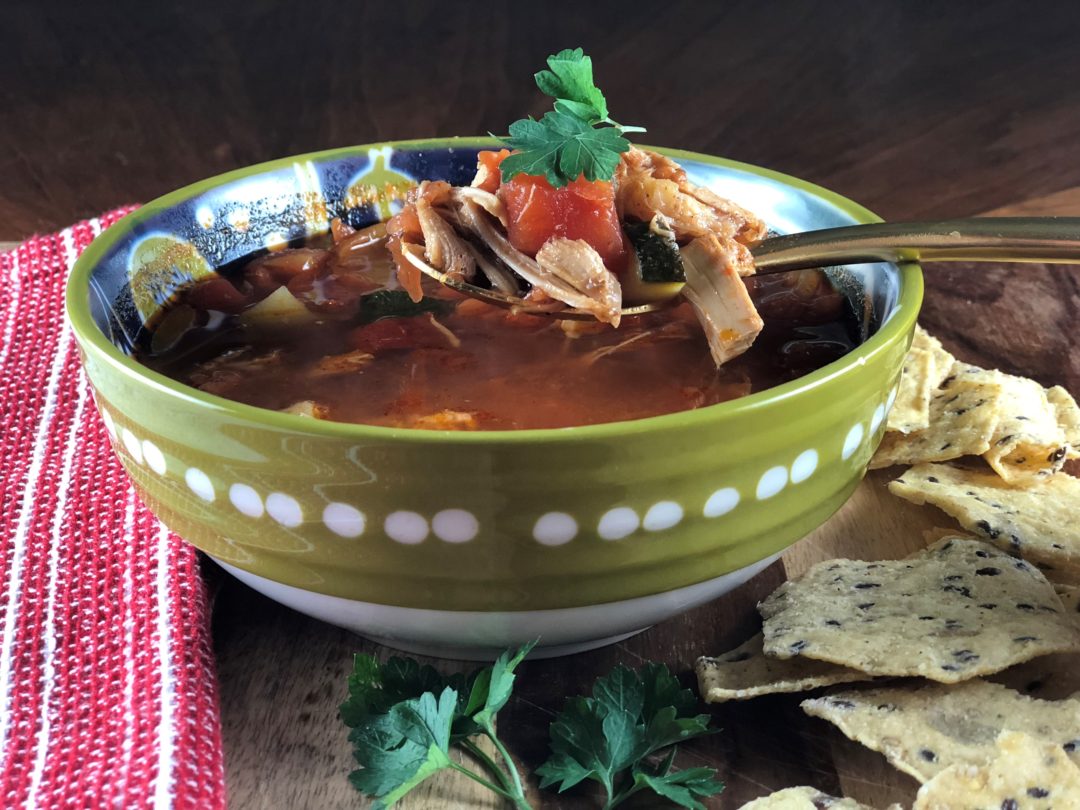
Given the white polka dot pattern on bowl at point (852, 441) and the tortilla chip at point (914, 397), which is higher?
the white polka dot pattern on bowl at point (852, 441)

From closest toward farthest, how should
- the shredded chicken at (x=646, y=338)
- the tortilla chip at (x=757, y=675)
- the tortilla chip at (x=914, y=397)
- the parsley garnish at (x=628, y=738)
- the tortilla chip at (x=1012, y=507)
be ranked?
the parsley garnish at (x=628, y=738) → the tortilla chip at (x=757, y=675) → the shredded chicken at (x=646, y=338) → the tortilla chip at (x=1012, y=507) → the tortilla chip at (x=914, y=397)

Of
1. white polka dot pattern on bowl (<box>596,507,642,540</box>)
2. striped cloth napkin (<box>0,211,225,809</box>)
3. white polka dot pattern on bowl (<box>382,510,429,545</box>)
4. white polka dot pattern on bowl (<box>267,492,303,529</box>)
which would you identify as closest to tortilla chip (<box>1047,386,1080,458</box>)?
white polka dot pattern on bowl (<box>596,507,642,540</box>)

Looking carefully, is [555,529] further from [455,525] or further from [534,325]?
[534,325]

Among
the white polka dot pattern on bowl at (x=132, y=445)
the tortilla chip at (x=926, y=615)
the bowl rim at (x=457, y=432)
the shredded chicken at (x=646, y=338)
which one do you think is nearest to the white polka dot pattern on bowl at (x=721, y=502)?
the bowl rim at (x=457, y=432)

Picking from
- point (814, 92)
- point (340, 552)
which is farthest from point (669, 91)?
point (340, 552)

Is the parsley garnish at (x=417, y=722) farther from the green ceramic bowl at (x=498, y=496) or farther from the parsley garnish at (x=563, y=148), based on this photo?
the parsley garnish at (x=563, y=148)

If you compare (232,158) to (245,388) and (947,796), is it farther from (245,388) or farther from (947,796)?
(947,796)

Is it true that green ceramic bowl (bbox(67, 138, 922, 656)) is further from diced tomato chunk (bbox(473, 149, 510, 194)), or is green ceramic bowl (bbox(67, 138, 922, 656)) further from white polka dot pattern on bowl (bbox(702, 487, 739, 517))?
diced tomato chunk (bbox(473, 149, 510, 194))
